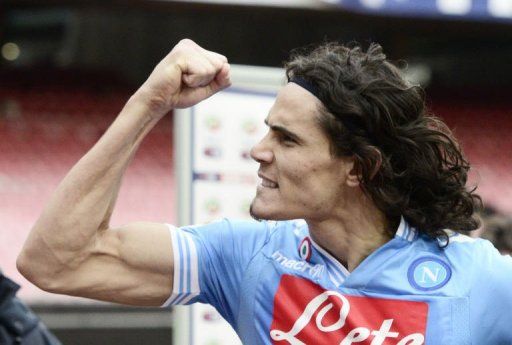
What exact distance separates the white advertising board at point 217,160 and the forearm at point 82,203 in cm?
143

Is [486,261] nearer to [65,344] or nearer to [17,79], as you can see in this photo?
[65,344]

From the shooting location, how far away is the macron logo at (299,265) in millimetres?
2773

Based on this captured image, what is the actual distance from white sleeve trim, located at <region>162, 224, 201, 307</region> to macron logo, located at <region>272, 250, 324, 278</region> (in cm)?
22

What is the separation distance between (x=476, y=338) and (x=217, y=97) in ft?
6.31

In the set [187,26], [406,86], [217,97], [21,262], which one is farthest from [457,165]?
[187,26]

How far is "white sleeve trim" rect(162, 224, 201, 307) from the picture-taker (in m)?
2.76

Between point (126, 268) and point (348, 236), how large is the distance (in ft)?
2.02

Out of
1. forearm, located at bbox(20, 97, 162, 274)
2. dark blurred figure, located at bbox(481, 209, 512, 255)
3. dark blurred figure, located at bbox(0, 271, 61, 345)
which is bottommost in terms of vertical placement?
dark blurred figure, located at bbox(0, 271, 61, 345)

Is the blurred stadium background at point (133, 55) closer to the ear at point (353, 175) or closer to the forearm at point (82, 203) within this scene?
the ear at point (353, 175)

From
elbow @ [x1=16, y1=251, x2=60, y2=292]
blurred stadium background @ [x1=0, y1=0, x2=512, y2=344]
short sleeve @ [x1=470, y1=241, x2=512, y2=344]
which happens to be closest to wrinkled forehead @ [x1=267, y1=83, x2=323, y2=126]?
short sleeve @ [x1=470, y1=241, x2=512, y2=344]

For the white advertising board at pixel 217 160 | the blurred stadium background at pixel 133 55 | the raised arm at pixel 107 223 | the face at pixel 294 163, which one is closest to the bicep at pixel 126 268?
the raised arm at pixel 107 223

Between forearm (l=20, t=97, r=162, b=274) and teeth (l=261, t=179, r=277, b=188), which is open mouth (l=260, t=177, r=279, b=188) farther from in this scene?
forearm (l=20, t=97, r=162, b=274)

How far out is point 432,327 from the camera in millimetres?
2615

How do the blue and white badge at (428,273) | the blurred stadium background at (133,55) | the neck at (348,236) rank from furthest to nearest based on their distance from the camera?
the blurred stadium background at (133,55) < the neck at (348,236) < the blue and white badge at (428,273)
